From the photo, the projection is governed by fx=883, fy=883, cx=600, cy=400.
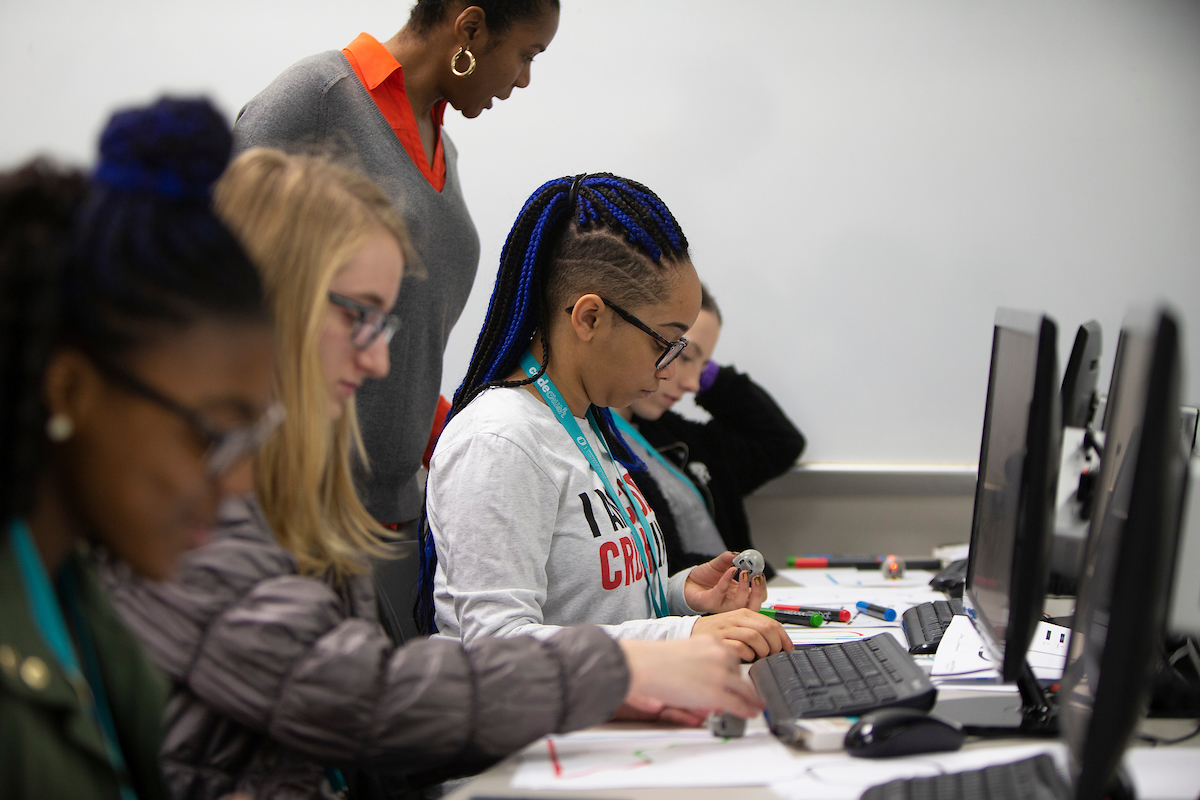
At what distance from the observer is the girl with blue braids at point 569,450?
3.67ft

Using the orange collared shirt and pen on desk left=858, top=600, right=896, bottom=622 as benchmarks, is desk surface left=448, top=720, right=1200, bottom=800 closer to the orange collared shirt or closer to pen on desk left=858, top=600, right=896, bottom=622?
pen on desk left=858, top=600, right=896, bottom=622

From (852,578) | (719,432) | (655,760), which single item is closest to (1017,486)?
(655,760)

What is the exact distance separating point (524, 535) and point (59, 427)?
66 centimetres

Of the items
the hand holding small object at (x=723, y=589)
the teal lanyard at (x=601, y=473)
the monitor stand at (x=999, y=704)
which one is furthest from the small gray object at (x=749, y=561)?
the monitor stand at (x=999, y=704)

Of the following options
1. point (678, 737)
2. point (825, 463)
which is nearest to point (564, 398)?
point (678, 737)

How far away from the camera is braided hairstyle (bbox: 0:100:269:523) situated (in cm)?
53

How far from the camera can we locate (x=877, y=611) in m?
1.49

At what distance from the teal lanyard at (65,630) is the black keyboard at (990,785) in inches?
24.0

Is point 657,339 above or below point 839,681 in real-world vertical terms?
above

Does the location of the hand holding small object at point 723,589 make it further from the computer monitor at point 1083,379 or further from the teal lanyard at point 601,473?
the computer monitor at point 1083,379

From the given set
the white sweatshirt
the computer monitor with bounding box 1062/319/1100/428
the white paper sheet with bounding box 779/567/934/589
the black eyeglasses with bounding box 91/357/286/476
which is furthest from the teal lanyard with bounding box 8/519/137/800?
the white paper sheet with bounding box 779/567/934/589

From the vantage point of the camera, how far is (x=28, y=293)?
529mm

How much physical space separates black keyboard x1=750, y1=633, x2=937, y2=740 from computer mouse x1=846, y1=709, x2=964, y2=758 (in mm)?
45

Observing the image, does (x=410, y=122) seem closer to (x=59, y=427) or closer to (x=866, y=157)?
(x=59, y=427)
